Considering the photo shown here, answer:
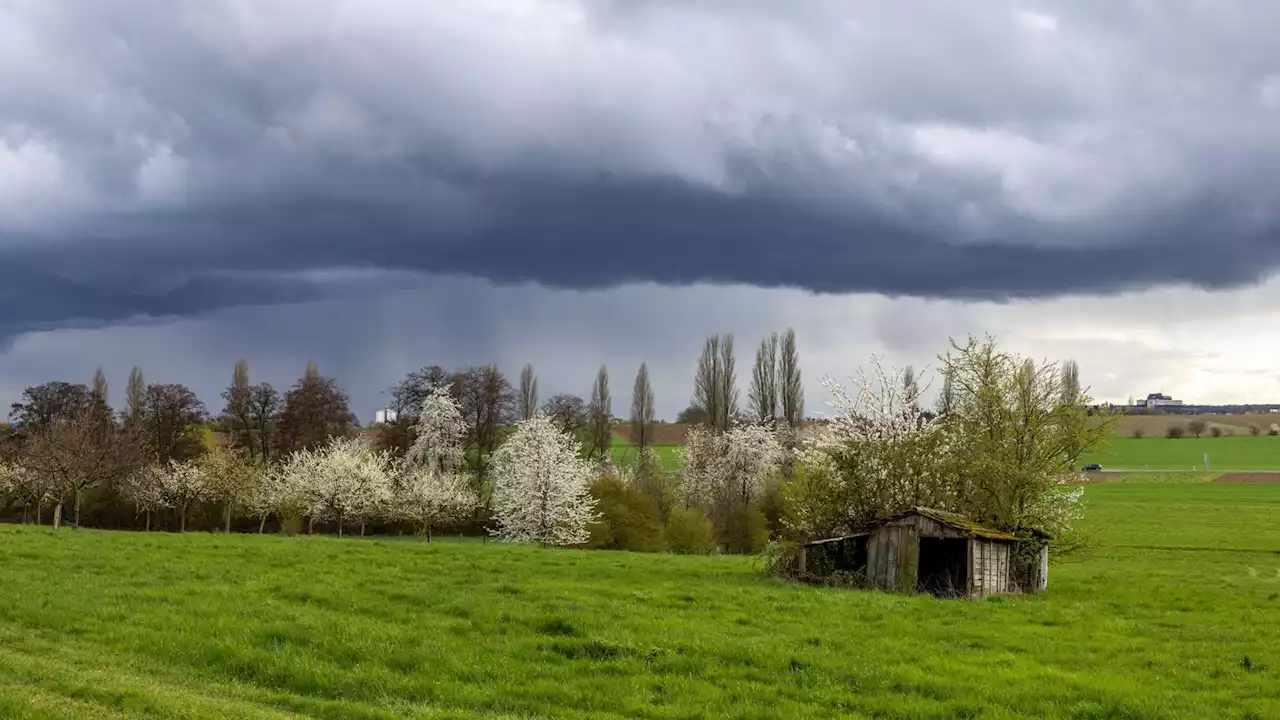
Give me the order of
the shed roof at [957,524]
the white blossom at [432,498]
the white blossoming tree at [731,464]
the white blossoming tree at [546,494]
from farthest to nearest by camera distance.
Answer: the white blossoming tree at [731,464], the white blossom at [432,498], the white blossoming tree at [546,494], the shed roof at [957,524]

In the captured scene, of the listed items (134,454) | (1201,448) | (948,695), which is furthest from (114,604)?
(1201,448)

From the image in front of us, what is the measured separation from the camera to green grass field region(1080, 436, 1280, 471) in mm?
144350

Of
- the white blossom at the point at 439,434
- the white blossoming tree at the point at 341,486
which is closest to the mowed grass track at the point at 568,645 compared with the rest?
the white blossoming tree at the point at 341,486

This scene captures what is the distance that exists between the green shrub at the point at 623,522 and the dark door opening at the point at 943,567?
114 feet

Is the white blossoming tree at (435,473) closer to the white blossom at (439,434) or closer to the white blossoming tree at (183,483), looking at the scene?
the white blossom at (439,434)

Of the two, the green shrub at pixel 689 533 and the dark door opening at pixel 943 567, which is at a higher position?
the dark door opening at pixel 943 567

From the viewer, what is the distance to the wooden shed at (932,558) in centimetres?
3275

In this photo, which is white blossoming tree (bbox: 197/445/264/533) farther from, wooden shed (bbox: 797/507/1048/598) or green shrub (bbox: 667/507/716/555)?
wooden shed (bbox: 797/507/1048/598)

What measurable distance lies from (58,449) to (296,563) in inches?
1501

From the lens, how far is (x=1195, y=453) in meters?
159

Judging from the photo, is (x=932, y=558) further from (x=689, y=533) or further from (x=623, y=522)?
(x=623, y=522)

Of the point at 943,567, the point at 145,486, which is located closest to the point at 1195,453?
the point at 943,567

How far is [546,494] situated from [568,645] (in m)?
50.3

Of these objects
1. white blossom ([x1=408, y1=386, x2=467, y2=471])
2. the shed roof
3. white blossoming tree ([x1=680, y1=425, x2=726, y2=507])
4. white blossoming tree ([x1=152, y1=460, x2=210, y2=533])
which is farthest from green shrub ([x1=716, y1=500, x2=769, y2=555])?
white blossoming tree ([x1=152, y1=460, x2=210, y2=533])
